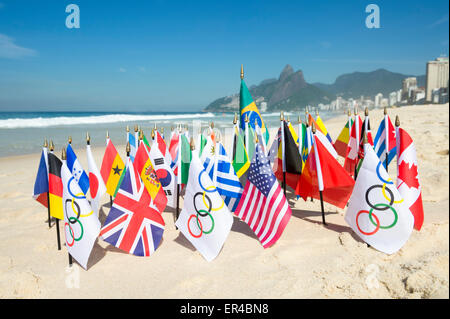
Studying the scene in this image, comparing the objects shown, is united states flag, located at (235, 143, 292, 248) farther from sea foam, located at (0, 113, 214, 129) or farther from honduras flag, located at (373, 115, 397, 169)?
sea foam, located at (0, 113, 214, 129)

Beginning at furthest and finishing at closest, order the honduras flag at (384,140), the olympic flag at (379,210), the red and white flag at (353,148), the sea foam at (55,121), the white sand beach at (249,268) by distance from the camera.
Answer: the sea foam at (55,121)
the red and white flag at (353,148)
the honduras flag at (384,140)
the olympic flag at (379,210)
the white sand beach at (249,268)

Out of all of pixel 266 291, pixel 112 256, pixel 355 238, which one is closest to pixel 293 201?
pixel 355 238

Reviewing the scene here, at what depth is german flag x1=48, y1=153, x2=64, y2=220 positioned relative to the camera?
411 centimetres

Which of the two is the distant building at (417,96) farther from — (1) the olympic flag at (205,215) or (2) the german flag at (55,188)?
(2) the german flag at (55,188)

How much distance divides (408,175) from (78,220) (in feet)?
14.7

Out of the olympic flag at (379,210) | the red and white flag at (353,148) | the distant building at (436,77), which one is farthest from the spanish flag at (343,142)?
the distant building at (436,77)

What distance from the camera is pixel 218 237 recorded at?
3.95 m

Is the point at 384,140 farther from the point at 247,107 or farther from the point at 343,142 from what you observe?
Answer: the point at 247,107

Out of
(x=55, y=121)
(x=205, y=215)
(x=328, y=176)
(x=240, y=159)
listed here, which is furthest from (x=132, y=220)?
(x=55, y=121)

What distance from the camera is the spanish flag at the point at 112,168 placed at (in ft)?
17.9

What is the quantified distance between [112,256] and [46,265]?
2.73 feet

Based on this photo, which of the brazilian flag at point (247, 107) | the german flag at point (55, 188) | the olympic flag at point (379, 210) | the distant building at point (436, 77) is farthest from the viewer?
the distant building at point (436, 77)

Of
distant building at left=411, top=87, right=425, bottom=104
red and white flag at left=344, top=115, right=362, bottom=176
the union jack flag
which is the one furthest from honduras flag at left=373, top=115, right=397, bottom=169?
distant building at left=411, top=87, right=425, bottom=104
